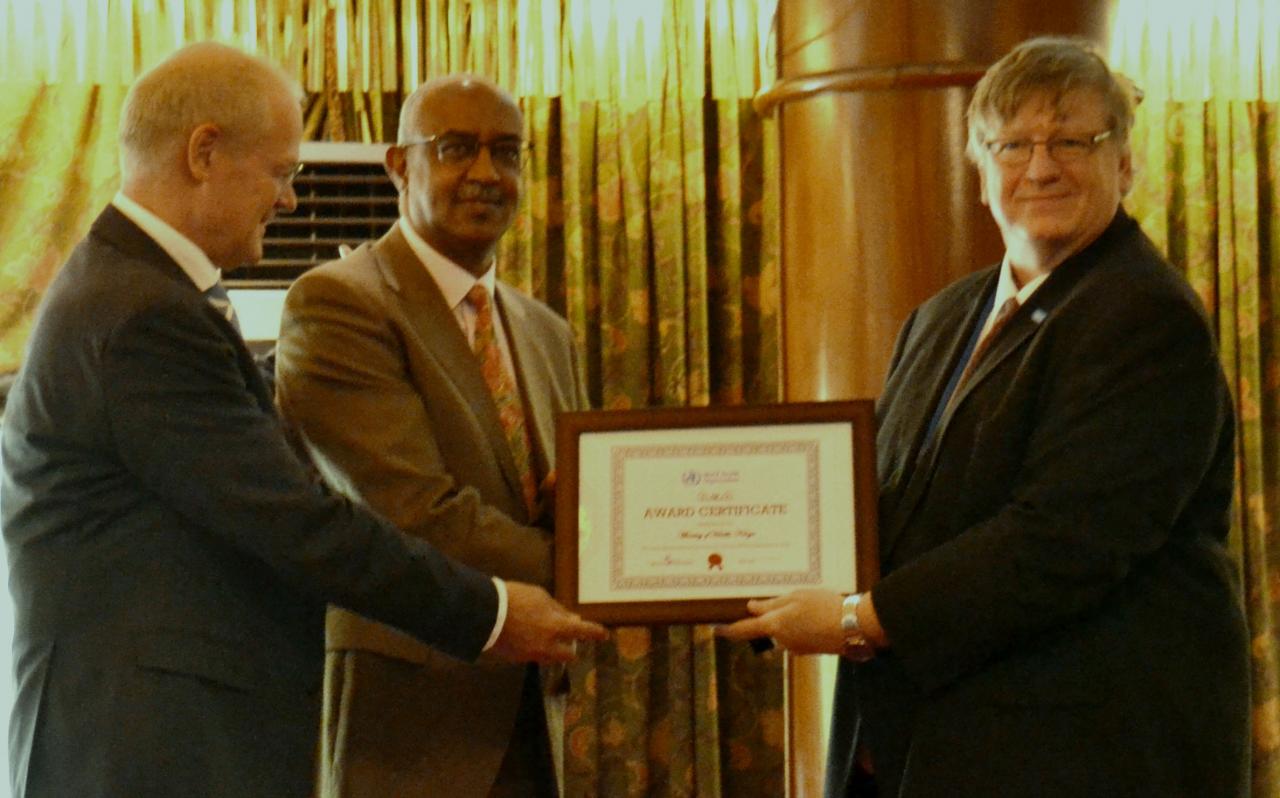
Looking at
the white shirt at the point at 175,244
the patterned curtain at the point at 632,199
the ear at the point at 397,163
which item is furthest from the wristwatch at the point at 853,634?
the patterned curtain at the point at 632,199

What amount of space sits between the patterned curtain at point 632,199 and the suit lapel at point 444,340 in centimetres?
140

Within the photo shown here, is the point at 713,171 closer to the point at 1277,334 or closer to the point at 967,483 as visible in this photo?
the point at 1277,334

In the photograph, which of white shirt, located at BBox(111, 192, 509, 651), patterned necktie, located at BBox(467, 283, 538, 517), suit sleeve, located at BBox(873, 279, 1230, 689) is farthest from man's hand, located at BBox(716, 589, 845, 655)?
white shirt, located at BBox(111, 192, 509, 651)

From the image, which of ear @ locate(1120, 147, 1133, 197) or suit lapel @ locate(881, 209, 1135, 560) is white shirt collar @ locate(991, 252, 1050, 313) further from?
ear @ locate(1120, 147, 1133, 197)

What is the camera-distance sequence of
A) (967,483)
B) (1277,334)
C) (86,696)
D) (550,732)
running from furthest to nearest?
(1277,334) → (550,732) → (967,483) → (86,696)

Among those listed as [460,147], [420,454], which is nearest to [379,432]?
[420,454]

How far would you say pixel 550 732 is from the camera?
2645 millimetres

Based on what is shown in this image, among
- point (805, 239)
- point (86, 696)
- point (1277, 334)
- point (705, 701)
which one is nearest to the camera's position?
point (86, 696)

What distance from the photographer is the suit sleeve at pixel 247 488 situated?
2.12m

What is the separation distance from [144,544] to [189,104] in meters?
0.61

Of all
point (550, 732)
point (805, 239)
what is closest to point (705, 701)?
point (805, 239)

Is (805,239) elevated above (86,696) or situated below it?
above

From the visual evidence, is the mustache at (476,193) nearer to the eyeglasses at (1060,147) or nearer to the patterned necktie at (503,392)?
the patterned necktie at (503,392)

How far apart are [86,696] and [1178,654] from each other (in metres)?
1.36
